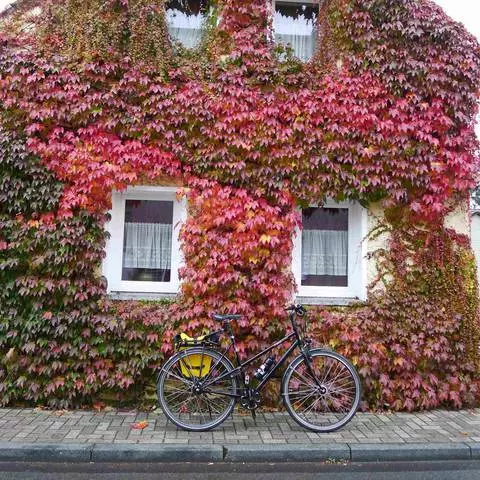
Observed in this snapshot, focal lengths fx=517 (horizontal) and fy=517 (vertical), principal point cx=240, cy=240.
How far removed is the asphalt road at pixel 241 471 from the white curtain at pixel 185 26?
540cm

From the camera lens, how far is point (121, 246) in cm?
675

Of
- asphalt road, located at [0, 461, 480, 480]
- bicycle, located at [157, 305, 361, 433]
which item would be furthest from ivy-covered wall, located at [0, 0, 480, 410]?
asphalt road, located at [0, 461, 480, 480]

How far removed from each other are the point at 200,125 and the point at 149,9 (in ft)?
5.64

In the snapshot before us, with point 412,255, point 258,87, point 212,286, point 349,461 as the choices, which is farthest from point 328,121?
point 349,461

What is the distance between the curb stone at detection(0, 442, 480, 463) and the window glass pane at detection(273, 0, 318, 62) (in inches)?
202

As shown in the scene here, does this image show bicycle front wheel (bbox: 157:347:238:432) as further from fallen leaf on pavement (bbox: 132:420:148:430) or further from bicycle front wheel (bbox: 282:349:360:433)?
bicycle front wheel (bbox: 282:349:360:433)

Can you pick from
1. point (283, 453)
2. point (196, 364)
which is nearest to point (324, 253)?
point (196, 364)

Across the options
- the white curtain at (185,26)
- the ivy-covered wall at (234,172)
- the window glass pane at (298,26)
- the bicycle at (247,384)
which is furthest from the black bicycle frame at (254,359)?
the white curtain at (185,26)

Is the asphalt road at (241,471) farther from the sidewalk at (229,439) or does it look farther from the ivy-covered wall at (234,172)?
the ivy-covered wall at (234,172)

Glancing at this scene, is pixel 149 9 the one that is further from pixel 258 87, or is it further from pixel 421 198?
pixel 421 198

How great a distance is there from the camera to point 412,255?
6594 millimetres

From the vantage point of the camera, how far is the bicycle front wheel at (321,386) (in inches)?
214

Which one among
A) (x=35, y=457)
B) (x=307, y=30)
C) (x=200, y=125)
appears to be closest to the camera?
(x=35, y=457)

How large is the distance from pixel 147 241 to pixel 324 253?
238 cm
